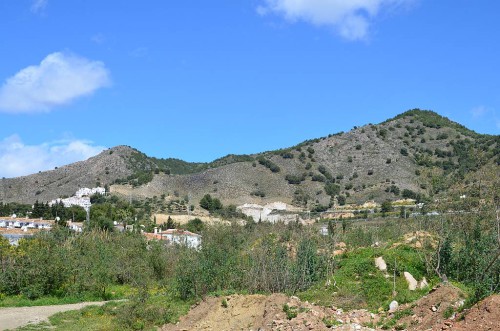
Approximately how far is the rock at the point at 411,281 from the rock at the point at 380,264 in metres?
0.89

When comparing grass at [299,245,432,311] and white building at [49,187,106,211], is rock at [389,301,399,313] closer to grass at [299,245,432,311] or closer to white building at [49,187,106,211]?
grass at [299,245,432,311]

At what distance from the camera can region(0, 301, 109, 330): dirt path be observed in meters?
21.2

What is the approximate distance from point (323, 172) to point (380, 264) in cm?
6429

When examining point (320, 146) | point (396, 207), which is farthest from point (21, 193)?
point (396, 207)

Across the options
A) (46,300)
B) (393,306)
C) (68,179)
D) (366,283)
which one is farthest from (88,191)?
(393,306)

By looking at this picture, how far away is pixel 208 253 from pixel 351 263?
6202 millimetres

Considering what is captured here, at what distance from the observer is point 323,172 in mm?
88000

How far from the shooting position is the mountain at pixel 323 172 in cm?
8050

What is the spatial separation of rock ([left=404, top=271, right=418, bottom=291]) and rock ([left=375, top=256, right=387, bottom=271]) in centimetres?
89

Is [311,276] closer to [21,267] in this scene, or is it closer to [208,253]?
[208,253]

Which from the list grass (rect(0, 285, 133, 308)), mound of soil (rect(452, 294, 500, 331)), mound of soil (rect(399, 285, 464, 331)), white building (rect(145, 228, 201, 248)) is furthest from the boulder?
white building (rect(145, 228, 201, 248))

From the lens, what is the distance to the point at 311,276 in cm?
2403

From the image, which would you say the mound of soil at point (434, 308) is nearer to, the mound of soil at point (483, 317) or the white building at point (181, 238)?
the mound of soil at point (483, 317)

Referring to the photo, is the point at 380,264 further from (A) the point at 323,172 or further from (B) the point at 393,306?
(A) the point at 323,172
